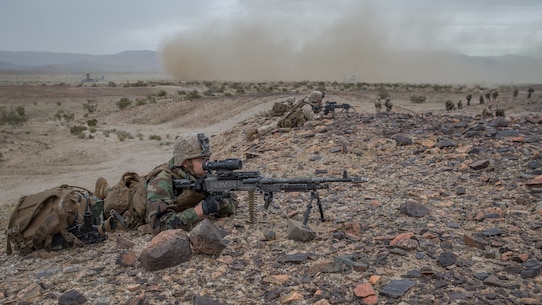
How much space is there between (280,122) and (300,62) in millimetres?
59389

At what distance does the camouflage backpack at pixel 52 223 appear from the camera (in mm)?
4434

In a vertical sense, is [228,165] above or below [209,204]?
above

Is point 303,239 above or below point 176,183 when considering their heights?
below

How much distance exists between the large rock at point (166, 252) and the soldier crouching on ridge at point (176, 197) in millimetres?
556

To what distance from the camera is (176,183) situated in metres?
4.91

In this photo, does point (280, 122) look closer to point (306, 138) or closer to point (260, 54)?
point (306, 138)

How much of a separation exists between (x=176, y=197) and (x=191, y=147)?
60 cm

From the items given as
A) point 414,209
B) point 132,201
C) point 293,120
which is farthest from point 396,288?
point 293,120

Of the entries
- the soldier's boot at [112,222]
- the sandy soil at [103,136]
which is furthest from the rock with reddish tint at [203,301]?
the sandy soil at [103,136]

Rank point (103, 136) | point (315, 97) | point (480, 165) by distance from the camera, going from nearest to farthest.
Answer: point (480, 165)
point (315, 97)
point (103, 136)

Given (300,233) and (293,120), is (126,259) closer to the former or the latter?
(300,233)

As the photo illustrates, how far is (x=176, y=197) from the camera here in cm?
501

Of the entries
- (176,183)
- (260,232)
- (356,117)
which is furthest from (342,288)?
(356,117)

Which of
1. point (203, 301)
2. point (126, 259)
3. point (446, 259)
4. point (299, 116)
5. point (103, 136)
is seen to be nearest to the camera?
point (203, 301)
